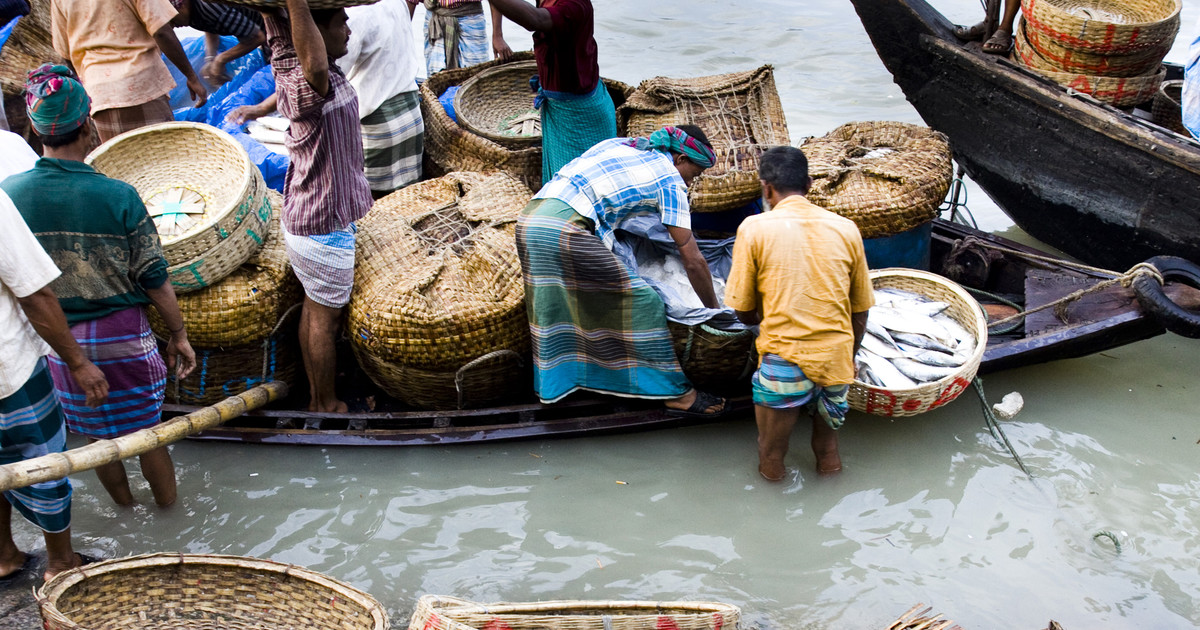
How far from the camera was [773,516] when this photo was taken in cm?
401

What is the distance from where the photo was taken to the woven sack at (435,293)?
4086 millimetres

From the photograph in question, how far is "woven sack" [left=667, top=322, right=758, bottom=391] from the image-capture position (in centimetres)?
414

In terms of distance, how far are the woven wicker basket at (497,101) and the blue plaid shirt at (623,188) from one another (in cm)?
143

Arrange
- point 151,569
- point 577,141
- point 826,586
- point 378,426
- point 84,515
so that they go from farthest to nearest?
point 577,141 < point 378,426 < point 84,515 < point 826,586 < point 151,569

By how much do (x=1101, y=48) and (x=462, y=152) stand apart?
150 inches

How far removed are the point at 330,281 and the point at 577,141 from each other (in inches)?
63.3

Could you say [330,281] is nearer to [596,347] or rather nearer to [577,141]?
[596,347]

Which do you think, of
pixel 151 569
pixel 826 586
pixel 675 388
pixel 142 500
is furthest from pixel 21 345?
pixel 826 586

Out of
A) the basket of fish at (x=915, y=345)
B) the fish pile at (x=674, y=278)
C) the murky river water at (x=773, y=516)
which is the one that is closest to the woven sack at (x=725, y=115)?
the fish pile at (x=674, y=278)

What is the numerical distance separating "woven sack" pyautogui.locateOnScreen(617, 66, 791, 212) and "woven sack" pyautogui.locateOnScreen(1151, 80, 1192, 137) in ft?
8.01

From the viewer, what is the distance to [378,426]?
14.3 ft

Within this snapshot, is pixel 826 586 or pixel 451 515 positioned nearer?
pixel 826 586

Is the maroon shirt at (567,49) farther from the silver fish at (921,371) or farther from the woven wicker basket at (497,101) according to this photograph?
the silver fish at (921,371)

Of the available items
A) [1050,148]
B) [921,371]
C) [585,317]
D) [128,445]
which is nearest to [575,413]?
[585,317]
